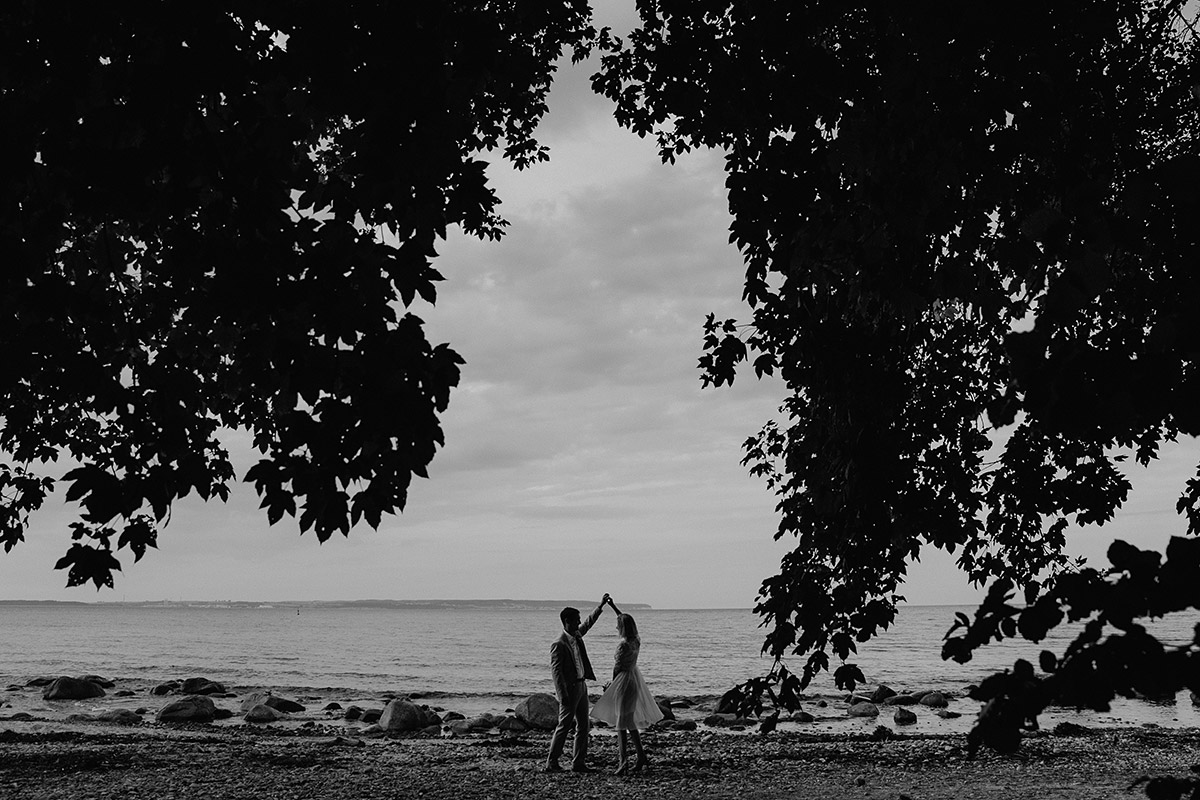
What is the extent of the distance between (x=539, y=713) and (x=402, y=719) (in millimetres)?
2973

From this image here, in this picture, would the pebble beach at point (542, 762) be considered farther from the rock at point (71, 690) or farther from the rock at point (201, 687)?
the rock at point (201, 687)

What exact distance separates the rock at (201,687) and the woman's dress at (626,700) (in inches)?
866

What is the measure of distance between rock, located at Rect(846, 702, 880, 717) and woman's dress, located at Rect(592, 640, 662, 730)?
41.9 feet

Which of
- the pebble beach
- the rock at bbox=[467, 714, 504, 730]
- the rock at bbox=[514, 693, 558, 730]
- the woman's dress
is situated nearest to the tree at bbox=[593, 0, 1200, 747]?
the pebble beach

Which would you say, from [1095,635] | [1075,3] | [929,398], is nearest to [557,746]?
[929,398]

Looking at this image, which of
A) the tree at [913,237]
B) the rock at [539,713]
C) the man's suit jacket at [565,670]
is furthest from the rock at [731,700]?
the rock at [539,713]

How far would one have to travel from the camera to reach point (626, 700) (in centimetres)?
1192

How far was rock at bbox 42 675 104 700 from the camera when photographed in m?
27.4

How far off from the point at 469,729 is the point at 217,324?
16.5 meters

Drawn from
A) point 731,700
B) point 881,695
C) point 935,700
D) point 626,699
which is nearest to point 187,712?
point 626,699

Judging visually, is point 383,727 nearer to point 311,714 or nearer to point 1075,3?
point 311,714

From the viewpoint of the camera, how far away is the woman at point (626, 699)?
11922mm

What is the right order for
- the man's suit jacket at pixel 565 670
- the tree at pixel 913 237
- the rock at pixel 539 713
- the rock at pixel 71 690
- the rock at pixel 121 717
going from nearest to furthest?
the tree at pixel 913 237
the man's suit jacket at pixel 565 670
the rock at pixel 539 713
the rock at pixel 121 717
the rock at pixel 71 690

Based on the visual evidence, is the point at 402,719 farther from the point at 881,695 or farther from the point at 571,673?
the point at 881,695
